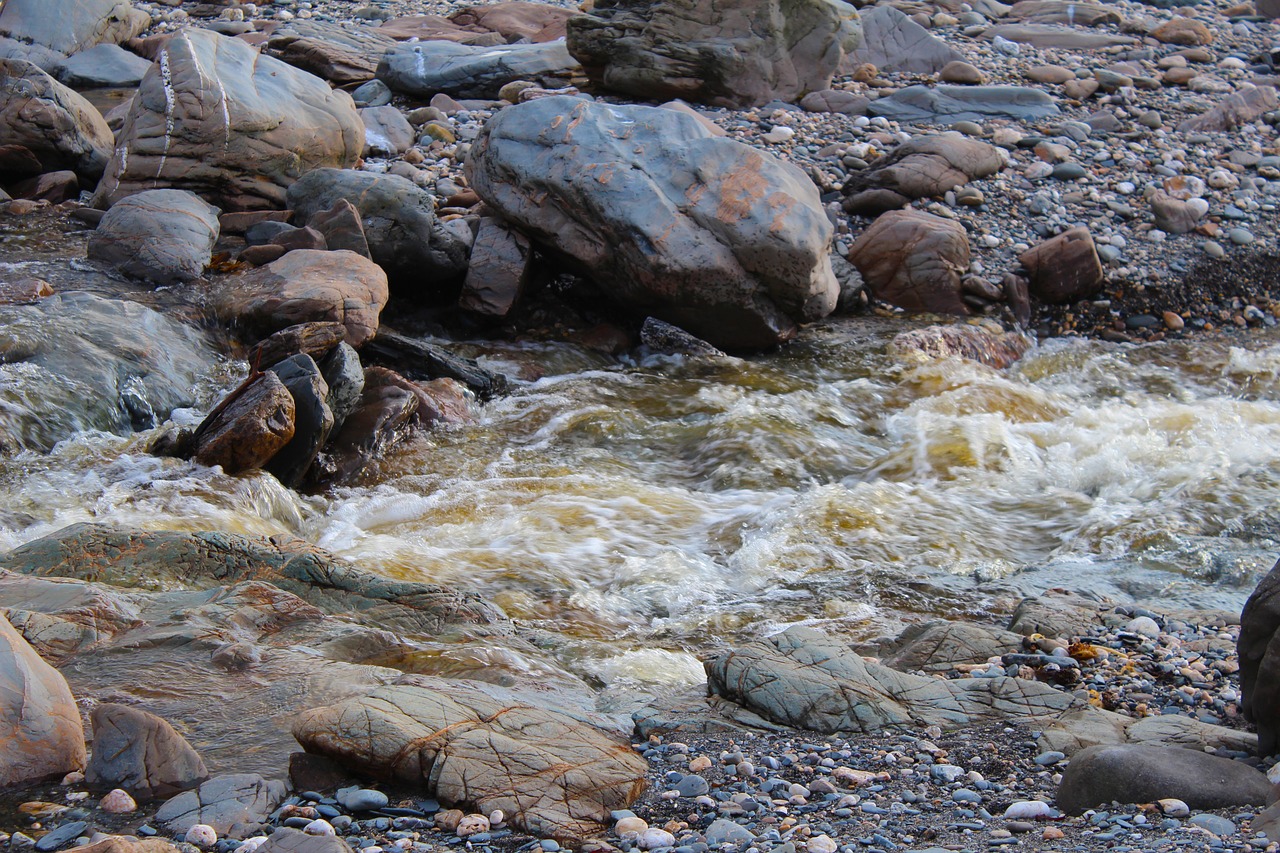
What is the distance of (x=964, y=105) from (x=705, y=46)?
2835 mm

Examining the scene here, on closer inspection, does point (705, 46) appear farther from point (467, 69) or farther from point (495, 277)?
point (495, 277)

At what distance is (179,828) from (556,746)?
3.11 ft

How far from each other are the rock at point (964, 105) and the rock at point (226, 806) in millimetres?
10370

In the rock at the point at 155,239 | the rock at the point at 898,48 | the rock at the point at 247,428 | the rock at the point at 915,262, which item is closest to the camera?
the rock at the point at 247,428

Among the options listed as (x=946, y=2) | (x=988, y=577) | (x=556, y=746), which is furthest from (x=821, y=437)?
(x=946, y=2)

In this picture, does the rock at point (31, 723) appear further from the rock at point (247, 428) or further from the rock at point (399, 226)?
the rock at point (399, 226)

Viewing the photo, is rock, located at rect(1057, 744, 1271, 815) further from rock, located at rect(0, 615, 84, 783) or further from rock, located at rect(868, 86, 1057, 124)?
rock, located at rect(868, 86, 1057, 124)

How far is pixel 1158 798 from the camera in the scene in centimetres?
275

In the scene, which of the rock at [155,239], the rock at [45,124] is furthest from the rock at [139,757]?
the rock at [45,124]

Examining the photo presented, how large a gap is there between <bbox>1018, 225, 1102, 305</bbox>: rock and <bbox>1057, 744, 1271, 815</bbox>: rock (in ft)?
22.2

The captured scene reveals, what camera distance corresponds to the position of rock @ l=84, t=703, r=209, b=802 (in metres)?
2.68

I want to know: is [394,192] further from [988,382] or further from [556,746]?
[556,746]

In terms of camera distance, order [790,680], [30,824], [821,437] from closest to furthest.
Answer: [30,824]
[790,680]
[821,437]

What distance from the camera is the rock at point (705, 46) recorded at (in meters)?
11.5
